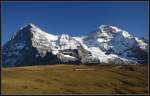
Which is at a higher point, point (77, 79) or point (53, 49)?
point (53, 49)

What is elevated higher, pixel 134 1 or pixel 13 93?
pixel 134 1

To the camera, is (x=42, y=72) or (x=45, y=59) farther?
(x=45, y=59)

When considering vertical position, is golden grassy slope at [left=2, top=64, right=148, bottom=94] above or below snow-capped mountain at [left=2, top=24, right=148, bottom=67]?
below

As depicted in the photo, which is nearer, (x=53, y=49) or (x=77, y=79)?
(x=77, y=79)

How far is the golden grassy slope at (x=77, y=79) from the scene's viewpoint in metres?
12.7

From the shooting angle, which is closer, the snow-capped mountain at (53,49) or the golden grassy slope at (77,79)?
the golden grassy slope at (77,79)

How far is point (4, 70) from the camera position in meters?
12.6

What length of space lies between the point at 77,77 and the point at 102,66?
105cm

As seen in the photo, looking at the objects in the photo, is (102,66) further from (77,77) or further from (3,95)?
(3,95)

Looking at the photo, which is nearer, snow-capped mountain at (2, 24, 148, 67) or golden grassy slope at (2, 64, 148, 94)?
golden grassy slope at (2, 64, 148, 94)

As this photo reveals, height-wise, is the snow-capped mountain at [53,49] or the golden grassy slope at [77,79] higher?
the snow-capped mountain at [53,49]

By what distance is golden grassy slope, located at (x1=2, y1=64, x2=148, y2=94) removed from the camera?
12742mm

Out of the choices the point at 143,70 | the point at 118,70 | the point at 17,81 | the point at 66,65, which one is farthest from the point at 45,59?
the point at 143,70

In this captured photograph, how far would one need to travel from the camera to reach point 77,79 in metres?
13.9
